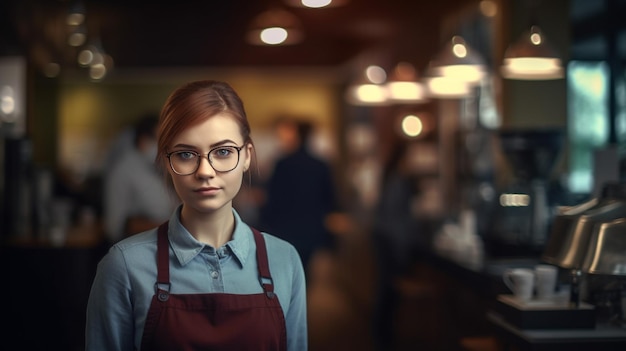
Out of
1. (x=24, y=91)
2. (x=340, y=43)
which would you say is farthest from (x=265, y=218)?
(x=340, y=43)

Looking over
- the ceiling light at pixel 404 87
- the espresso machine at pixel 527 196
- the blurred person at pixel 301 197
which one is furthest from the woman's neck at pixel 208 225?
the ceiling light at pixel 404 87

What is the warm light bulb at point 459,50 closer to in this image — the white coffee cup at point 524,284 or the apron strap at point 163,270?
the white coffee cup at point 524,284

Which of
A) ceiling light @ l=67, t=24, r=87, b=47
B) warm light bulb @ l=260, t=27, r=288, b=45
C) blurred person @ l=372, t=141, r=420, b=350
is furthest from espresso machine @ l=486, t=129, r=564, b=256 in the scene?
ceiling light @ l=67, t=24, r=87, b=47

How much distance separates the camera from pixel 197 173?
2.07m

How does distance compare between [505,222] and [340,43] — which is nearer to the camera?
[505,222]

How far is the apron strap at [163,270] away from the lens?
2043 mm

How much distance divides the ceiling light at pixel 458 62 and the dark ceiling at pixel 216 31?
1718 millimetres

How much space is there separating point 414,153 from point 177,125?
7.29 metres

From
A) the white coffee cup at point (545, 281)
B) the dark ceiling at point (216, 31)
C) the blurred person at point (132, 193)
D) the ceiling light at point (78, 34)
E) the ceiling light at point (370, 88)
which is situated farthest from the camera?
the ceiling light at point (370, 88)

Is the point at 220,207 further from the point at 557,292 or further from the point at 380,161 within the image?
the point at 380,161

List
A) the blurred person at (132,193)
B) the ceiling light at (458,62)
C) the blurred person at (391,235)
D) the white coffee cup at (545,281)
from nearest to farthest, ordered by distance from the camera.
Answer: the white coffee cup at (545,281), the ceiling light at (458,62), the blurred person at (132,193), the blurred person at (391,235)

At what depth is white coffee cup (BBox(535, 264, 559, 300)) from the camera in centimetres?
322

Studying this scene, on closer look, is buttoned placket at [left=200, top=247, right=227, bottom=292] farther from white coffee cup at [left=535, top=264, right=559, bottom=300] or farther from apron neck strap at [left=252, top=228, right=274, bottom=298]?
white coffee cup at [left=535, top=264, right=559, bottom=300]

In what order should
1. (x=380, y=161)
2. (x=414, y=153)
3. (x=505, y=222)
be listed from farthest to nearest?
(x=380, y=161) < (x=414, y=153) < (x=505, y=222)
